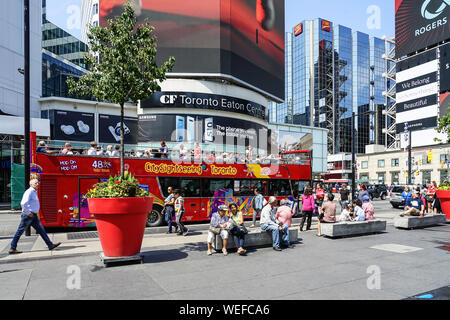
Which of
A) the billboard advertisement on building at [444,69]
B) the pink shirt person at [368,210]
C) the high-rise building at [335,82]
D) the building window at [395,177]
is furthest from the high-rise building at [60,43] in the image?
the high-rise building at [335,82]

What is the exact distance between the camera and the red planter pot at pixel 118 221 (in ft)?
21.9

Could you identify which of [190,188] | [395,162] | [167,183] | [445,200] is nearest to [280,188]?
[190,188]

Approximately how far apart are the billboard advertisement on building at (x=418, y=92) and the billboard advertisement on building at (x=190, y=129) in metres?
43.8

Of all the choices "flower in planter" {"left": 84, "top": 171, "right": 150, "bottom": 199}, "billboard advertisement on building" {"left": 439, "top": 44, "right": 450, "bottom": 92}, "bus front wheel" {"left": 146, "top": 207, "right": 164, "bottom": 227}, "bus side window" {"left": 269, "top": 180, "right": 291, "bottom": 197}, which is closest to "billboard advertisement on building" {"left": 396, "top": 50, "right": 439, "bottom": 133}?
"billboard advertisement on building" {"left": 439, "top": 44, "right": 450, "bottom": 92}

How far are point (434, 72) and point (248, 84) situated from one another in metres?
45.8

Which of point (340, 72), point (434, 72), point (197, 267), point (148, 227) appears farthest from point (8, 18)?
point (340, 72)

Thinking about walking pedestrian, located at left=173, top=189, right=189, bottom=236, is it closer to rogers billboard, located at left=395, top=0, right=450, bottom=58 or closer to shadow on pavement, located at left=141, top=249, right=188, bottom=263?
shadow on pavement, located at left=141, top=249, right=188, bottom=263

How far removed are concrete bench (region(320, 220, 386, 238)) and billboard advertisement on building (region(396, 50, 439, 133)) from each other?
5596 cm

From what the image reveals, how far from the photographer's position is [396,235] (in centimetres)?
1124

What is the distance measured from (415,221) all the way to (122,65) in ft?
41.3

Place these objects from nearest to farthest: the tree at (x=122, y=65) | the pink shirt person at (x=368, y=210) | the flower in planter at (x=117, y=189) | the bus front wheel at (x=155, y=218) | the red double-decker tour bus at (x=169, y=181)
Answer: the flower in planter at (x=117, y=189), the tree at (x=122, y=65), the red double-decker tour bus at (x=169, y=181), the pink shirt person at (x=368, y=210), the bus front wheel at (x=155, y=218)

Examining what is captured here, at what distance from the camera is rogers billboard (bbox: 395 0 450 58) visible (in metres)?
59.1

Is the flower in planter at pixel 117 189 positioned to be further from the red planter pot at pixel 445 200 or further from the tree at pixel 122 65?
the red planter pot at pixel 445 200
